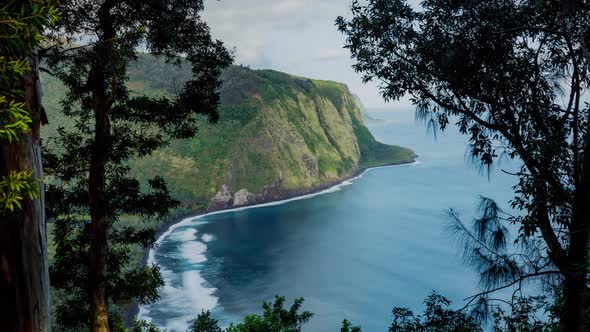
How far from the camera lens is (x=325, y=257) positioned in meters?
59.3

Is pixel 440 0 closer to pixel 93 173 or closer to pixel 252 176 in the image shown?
pixel 93 173

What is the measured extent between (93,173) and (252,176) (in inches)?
3449

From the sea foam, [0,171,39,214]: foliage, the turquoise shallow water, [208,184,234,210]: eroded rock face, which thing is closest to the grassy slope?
[208,184,234,210]: eroded rock face

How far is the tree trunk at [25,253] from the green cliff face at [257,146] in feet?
270

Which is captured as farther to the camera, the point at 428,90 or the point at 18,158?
the point at 428,90

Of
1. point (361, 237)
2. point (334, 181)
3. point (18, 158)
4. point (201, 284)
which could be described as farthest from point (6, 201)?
point (334, 181)

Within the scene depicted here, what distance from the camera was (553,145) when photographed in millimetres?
6152

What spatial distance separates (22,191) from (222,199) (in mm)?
89120

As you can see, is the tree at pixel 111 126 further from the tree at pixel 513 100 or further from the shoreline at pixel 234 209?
the shoreline at pixel 234 209

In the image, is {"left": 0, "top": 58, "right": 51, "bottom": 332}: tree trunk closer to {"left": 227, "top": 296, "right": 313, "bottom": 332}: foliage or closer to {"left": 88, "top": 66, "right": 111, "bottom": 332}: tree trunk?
{"left": 88, "top": 66, "right": 111, "bottom": 332}: tree trunk

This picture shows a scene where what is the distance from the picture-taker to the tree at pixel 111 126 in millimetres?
9195

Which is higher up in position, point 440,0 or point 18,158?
point 440,0

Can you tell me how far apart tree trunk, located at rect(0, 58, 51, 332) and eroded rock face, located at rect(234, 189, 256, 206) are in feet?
291

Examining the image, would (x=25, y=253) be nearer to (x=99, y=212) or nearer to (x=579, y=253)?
(x=579, y=253)
